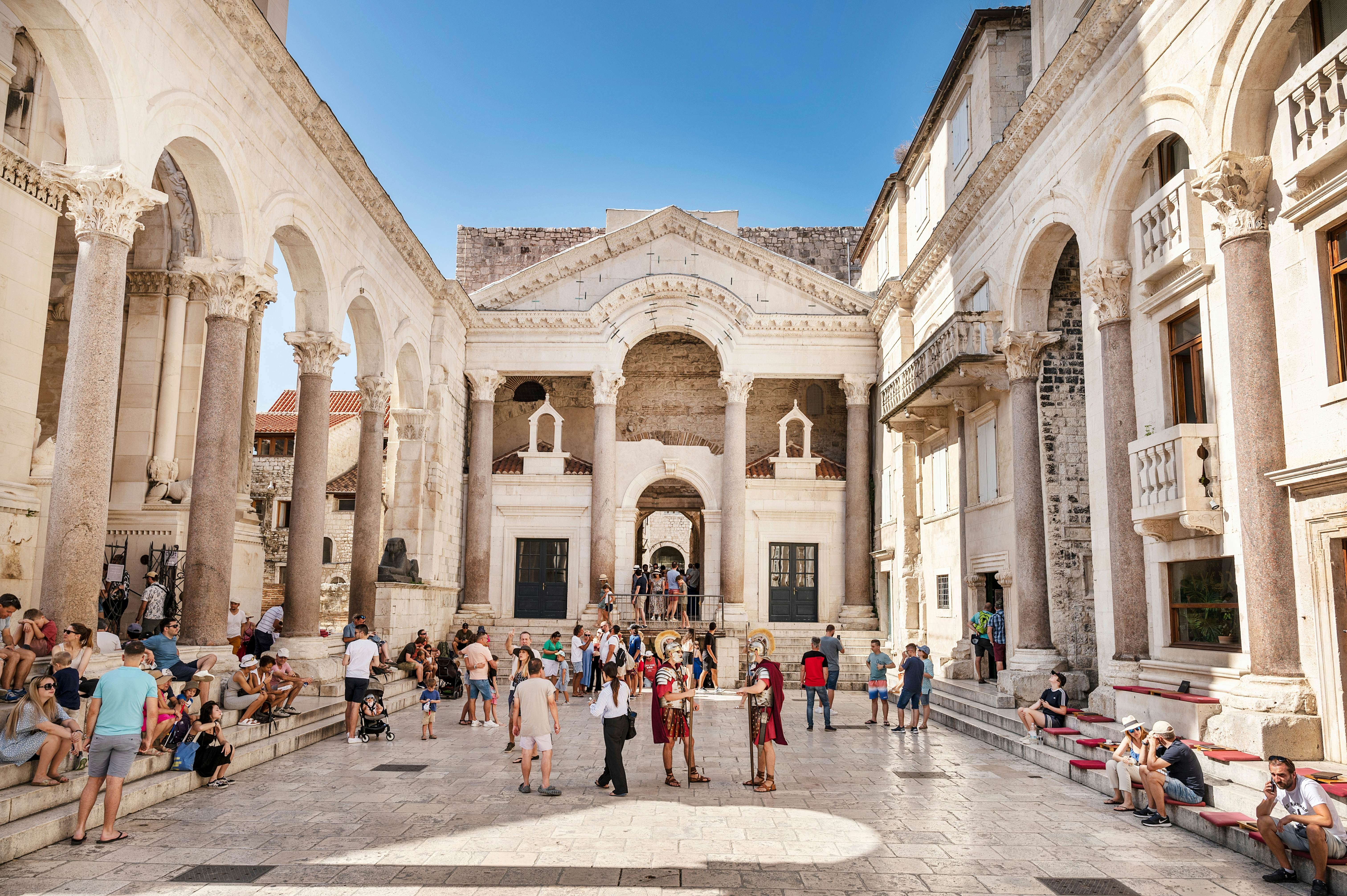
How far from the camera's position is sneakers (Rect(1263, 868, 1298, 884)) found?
23.0 feet

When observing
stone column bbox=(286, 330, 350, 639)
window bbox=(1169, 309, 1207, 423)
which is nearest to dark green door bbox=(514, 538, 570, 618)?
stone column bbox=(286, 330, 350, 639)

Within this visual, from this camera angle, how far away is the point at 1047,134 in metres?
15.2

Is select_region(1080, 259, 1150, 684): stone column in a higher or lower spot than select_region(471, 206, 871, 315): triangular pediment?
lower

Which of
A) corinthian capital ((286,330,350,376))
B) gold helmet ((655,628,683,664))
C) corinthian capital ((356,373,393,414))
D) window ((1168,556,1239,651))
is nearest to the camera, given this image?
window ((1168,556,1239,651))

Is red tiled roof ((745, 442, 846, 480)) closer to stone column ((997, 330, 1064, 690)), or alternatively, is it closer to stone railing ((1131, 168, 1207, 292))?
stone column ((997, 330, 1064, 690))

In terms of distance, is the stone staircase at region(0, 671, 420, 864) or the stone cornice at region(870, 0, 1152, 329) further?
the stone cornice at region(870, 0, 1152, 329)

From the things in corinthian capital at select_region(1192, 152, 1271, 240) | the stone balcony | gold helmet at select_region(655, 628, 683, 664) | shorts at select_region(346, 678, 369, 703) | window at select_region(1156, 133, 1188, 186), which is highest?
window at select_region(1156, 133, 1188, 186)

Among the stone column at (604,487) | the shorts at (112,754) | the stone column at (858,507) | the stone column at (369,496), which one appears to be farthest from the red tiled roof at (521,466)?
the shorts at (112,754)

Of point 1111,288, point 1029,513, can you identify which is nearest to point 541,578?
point 1029,513

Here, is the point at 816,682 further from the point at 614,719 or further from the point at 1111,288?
the point at 1111,288

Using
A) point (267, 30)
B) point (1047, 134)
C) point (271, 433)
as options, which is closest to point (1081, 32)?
point (1047, 134)

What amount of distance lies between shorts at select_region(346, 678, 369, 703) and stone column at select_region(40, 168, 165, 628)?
3.39 meters

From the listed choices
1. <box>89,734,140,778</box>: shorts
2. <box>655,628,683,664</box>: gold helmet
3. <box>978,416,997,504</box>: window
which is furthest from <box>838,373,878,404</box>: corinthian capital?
<box>89,734,140,778</box>: shorts

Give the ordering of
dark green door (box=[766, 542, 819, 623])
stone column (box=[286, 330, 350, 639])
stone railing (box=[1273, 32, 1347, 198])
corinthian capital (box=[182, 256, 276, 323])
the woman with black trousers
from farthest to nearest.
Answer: dark green door (box=[766, 542, 819, 623]), stone column (box=[286, 330, 350, 639]), corinthian capital (box=[182, 256, 276, 323]), the woman with black trousers, stone railing (box=[1273, 32, 1347, 198])
